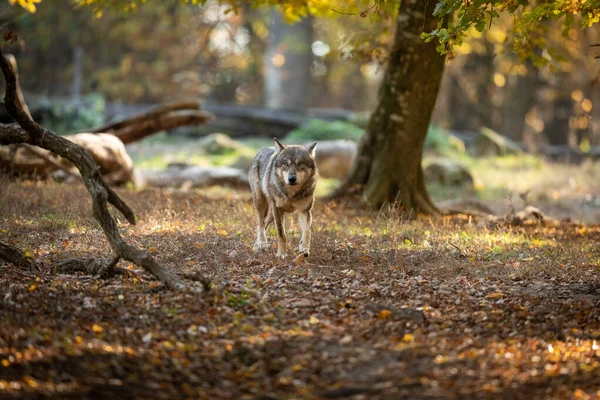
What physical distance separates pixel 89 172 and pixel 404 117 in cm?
707

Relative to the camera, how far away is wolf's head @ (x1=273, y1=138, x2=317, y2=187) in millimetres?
9250

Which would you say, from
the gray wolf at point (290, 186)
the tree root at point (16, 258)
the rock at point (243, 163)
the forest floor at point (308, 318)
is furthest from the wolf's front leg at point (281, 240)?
the rock at point (243, 163)

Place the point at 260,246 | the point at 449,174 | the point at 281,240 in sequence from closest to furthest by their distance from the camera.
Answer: the point at 281,240 < the point at 260,246 < the point at 449,174

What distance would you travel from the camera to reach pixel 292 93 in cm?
3400

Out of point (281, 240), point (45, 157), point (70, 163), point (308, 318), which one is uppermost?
point (45, 157)

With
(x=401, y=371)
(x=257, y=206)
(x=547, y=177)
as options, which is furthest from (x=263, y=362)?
(x=547, y=177)

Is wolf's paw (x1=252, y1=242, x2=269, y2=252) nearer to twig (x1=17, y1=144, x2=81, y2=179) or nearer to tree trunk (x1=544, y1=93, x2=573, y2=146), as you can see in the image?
twig (x1=17, y1=144, x2=81, y2=179)

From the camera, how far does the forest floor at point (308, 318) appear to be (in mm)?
5527

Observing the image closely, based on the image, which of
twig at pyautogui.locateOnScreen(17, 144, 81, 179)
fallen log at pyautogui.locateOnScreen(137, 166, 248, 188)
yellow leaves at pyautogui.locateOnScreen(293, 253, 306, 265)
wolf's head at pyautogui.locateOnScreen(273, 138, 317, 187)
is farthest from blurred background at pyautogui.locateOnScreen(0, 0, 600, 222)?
yellow leaves at pyautogui.locateOnScreen(293, 253, 306, 265)

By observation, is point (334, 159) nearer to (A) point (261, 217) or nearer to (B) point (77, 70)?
(A) point (261, 217)

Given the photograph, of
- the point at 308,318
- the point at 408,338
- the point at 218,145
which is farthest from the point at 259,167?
the point at 218,145

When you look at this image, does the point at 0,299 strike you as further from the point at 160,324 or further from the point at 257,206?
the point at 257,206

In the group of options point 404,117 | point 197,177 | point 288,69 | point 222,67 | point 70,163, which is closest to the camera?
point 404,117

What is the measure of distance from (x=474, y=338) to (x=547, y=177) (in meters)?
13.9
